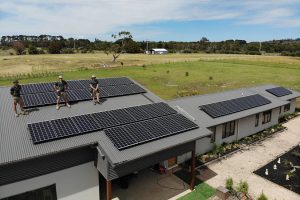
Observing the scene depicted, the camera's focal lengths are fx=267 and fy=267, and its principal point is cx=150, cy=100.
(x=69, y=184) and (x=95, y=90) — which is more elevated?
(x=95, y=90)

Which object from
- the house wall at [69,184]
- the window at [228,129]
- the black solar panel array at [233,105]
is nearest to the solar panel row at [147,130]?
the house wall at [69,184]

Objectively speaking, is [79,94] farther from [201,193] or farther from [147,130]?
[201,193]

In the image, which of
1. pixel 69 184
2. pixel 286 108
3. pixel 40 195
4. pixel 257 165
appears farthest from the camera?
pixel 286 108

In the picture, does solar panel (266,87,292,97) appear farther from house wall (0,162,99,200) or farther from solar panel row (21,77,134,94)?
house wall (0,162,99,200)

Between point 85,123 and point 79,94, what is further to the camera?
point 79,94

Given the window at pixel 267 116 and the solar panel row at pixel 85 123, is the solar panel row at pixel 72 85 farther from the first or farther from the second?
the window at pixel 267 116

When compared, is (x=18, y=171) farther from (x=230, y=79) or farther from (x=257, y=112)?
(x=230, y=79)

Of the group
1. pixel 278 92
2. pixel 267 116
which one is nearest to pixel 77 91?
pixel 267 116

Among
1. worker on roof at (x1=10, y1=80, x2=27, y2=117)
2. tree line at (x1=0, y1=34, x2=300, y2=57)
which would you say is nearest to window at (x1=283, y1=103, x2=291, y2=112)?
worker on roof at (x1=10, y1=80, x2=27, y2=117)
